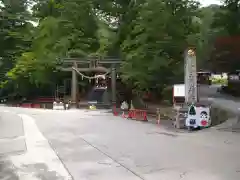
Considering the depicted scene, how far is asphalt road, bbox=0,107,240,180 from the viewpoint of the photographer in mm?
7867

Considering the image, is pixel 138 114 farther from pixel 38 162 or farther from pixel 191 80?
pixel 38 162

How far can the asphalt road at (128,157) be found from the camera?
7867 millimetres

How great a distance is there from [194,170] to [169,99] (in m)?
15.5

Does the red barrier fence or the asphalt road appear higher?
the red barrier fence

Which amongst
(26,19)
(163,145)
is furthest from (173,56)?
A: (26,19)

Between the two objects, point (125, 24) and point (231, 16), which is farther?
point (125, 24)

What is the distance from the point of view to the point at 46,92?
41.7 m

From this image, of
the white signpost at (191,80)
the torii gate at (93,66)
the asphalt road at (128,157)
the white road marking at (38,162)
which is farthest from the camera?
the torii gate at (93,66)

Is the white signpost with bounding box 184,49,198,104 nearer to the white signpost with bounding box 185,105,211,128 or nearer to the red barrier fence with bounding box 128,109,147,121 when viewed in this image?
the white signpost with bounding box 185,105,211,128

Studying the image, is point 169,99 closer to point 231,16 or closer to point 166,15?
point 166,15

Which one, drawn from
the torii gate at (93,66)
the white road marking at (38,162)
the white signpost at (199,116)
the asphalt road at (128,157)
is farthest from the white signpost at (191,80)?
the torii gate at (93,66)

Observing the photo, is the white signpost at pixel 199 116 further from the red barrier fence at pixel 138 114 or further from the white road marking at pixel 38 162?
the white road marking at pixel 38 162

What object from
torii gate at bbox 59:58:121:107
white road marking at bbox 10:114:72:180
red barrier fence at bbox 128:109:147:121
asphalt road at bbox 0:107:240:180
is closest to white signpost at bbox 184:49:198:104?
asphalt road at bbox 0:107:240:180

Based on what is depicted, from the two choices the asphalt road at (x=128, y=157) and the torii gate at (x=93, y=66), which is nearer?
the asphalt road at (x=128, y=157)
